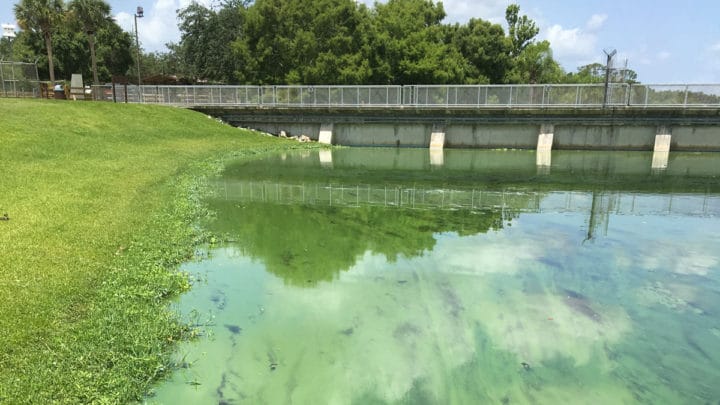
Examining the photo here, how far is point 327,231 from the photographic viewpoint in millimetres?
11930

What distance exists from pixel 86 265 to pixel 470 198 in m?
12.1

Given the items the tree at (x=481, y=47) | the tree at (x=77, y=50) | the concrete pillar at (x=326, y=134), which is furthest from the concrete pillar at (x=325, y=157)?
the tree at (x=77, y=50)

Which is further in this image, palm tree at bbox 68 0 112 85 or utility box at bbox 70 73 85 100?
palm tree at bbox 68 0 112 85

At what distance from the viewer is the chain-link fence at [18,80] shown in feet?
103

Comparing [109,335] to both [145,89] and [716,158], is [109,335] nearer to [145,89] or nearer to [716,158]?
[716,158]

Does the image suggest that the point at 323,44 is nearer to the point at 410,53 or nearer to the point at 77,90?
the point at 410,53

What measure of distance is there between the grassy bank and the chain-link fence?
14179mm

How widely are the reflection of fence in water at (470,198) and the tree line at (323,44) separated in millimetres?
26288

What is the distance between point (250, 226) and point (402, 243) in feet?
12.9

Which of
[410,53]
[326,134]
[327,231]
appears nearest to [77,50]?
[326,134]

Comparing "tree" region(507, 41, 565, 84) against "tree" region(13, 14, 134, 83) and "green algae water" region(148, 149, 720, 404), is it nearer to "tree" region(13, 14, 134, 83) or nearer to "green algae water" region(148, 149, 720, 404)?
"green algae water" region(148, 149, 720, 404)

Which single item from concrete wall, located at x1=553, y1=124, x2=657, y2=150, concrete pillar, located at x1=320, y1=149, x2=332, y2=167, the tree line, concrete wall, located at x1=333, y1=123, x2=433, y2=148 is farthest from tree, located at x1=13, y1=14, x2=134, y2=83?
concrete wall, located at x1=553, y1=124, x2=657, y2=150

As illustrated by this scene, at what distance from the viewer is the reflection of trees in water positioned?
959cm

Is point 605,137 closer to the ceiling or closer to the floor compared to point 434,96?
closer to the floor
